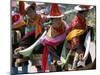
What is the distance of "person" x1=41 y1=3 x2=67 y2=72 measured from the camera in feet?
6.07

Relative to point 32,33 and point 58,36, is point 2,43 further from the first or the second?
point 58,36

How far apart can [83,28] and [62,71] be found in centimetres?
44

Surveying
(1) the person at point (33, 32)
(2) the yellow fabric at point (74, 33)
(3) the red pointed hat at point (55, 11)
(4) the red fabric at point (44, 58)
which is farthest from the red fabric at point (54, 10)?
(4) the red fabric at point (44, 58)

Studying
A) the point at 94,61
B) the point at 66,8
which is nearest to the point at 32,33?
the point at 66,8

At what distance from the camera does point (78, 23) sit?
77.0 inches

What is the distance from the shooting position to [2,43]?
1744 millimetres

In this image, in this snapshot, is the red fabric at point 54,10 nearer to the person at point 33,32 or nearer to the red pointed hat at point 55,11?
the red pointed hat at point 55,11

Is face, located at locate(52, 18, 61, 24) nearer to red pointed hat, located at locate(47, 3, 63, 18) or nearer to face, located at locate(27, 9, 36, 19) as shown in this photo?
red pointed hat, located at locate(47, 3, 63, 18)

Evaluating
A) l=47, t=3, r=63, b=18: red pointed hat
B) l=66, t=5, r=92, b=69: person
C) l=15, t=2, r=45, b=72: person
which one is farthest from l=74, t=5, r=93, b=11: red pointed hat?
l=15, t=2, r=45, b=72: person

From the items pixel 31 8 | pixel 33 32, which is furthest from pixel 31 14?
pixel 33 32

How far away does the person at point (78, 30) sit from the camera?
1.93m

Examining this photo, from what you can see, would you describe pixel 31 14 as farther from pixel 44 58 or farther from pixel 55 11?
pixel 44 58

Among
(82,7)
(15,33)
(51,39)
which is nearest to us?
(15,33)

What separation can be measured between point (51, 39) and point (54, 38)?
3 centimetres
